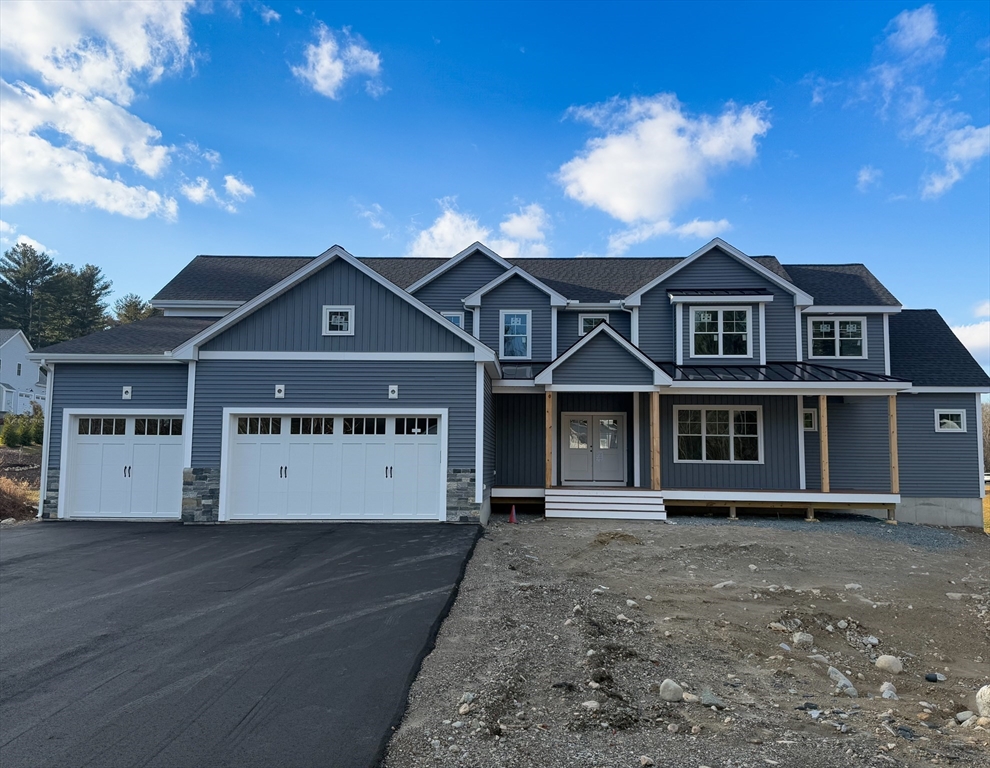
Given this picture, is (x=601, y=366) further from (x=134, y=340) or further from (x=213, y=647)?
(x=134, y=340)

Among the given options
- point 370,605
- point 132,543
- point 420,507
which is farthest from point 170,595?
point 420,507

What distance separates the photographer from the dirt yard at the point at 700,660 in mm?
3607

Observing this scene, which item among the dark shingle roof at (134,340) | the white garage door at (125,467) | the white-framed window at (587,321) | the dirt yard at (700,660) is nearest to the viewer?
the dirt yard at (700,660)

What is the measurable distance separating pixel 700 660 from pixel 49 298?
5380 cm

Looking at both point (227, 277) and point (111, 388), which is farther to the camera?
point (227, 277)

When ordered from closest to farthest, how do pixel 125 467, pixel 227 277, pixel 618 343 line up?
pixel 125 467, pixel 618 343, pixel 227 277

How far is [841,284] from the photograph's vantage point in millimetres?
17422

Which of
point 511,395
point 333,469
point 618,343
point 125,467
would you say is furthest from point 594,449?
point 125,467

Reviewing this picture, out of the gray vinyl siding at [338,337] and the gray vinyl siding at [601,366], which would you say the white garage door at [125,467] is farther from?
the gray vinyl siding at [601,366]

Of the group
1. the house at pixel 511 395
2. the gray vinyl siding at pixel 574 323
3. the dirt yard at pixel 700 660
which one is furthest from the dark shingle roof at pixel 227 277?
the dirt yard at pixel 700 660

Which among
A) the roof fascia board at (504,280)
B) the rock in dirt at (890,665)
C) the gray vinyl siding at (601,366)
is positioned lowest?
the rock in dirt at (890,665)

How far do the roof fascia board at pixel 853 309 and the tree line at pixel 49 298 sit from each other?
4385cm

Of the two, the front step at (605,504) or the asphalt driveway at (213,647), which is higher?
the front step at (605,504)

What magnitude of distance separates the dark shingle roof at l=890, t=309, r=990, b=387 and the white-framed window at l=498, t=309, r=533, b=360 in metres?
10.3
